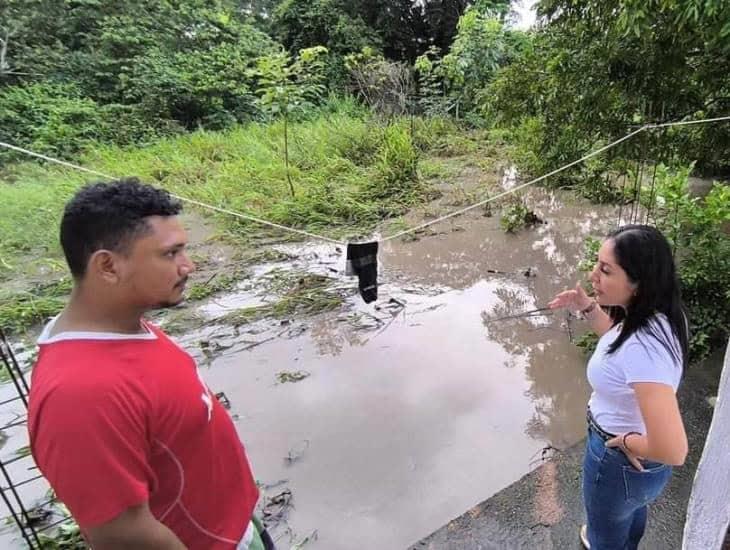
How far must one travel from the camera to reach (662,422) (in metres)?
1.14

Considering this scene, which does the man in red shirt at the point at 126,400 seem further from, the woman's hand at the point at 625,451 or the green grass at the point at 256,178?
the green grass at the point at 256,178

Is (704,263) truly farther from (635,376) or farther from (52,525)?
(52,525)

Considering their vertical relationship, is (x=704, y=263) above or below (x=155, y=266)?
below

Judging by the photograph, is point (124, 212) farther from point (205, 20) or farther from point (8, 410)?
point (205, 20)

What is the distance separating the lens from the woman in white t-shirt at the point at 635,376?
3.82 ft

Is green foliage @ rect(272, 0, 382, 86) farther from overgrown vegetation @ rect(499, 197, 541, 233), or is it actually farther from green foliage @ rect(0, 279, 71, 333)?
green foliage @ rect(0, 279, 71, 333)

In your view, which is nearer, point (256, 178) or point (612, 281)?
point (612, 281)

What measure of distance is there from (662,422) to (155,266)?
117 cm

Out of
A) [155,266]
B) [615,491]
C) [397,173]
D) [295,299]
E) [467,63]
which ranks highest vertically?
[467,63]

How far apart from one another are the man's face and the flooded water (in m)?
1.71

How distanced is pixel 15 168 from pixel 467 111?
→ 30.2 ft

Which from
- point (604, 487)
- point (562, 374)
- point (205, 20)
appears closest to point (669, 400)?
point (604, 487)

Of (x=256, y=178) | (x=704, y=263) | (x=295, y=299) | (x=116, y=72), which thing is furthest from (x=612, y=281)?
(x=116, y=72)

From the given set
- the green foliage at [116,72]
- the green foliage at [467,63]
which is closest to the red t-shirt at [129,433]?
the green foliage at [116,72]
